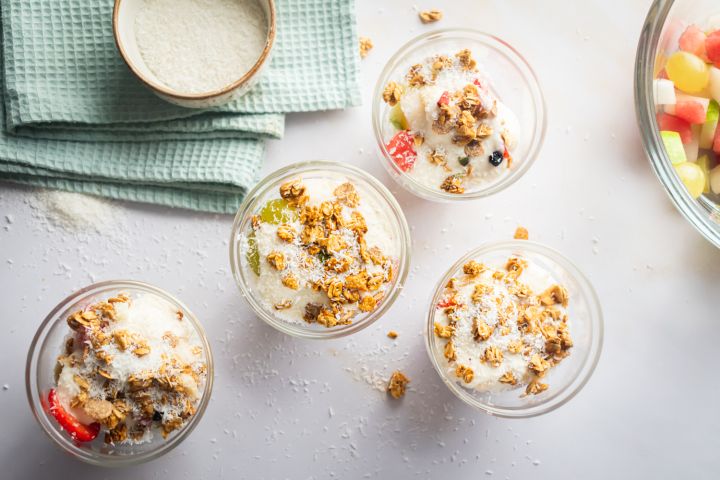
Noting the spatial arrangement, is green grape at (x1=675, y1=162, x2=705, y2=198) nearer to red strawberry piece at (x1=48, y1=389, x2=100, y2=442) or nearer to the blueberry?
the blueberry

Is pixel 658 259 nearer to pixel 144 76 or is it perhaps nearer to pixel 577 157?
pixel 577 157

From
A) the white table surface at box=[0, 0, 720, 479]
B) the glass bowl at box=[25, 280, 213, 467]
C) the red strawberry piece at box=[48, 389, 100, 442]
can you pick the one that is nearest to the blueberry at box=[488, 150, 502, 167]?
the white table surface at box=[0, 0, 720, 479]

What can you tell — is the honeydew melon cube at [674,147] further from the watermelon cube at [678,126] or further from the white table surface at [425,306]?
the white table surface at [425,306]

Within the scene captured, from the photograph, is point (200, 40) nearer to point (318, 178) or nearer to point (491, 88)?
point (318, 178)

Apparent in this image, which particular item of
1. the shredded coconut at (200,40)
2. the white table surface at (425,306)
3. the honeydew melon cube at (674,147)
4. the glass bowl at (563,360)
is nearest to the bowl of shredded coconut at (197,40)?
the shredded coconut at (200,40)

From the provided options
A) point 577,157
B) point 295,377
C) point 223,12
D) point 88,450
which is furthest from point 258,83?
point 88,450

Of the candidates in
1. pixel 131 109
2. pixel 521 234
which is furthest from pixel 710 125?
pixel 131 109

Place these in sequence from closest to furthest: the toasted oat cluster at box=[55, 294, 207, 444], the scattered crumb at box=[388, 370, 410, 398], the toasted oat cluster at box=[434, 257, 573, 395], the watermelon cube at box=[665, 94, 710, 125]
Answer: the toasted oat cluster at box=[55, 294, 207, 444] → the toasted oat cluster at box=[434, 257, 573, 395] → the watermelon cube at box=[665, 94, 710, 125] → the scattered crumb at box=[388, 370, 410, 398]
